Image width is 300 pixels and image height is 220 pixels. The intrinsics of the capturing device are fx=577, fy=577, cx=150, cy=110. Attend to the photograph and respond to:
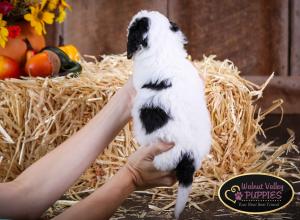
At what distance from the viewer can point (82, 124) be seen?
1.44 meters

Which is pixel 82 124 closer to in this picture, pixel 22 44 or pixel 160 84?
pixel 22 44

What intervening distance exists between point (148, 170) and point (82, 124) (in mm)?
537

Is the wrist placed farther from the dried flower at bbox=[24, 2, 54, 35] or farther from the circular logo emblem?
the dried flower at bbox=[24, 2, 54, 35]

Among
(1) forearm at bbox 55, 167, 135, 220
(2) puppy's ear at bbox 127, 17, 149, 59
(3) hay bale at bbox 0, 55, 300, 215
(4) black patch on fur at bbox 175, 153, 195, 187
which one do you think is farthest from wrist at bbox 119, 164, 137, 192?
(3) hay bale at bbox 0, 55, 300, 215

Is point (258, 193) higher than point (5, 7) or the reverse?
the reverse

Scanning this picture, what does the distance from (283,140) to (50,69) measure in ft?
3.05

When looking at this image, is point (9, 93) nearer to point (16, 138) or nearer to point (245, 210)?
point (16, 138)

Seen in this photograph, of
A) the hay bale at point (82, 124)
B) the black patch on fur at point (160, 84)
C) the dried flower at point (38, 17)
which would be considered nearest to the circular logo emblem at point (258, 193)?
the black patch on fur at point (160, 84)

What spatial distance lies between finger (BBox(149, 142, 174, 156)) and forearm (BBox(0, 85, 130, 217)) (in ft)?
0.53

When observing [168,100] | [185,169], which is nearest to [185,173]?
[185,169]

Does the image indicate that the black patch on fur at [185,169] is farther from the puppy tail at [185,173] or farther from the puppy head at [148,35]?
the puppy head at [148,35]

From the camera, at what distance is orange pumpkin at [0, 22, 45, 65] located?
5.03ft

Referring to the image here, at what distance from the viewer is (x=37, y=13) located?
4.78ft

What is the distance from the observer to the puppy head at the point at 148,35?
2.91ft
